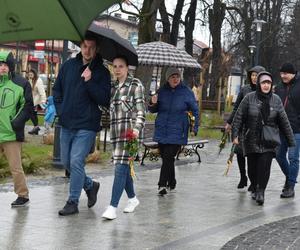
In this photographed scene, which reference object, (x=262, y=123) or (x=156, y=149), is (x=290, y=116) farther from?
(x=156, y=149)

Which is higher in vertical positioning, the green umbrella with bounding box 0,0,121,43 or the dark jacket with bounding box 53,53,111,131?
the green umbrella with bounding box 0,0,121,43

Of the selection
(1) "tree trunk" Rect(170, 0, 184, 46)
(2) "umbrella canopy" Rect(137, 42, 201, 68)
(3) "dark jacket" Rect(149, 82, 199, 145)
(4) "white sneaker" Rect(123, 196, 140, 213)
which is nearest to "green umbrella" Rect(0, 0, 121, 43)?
(4) "white sneaker" Rect(123, 196, 140, 213)

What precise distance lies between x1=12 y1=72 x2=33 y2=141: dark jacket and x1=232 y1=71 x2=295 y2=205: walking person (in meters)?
2.75

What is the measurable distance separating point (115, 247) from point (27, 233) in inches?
36.7

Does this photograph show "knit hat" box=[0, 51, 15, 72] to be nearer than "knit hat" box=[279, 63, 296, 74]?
Yes

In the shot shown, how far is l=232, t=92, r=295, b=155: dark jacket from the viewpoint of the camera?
8.49 m

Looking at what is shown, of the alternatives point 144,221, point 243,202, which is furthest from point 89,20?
point 243,202

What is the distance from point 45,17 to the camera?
2830 mm

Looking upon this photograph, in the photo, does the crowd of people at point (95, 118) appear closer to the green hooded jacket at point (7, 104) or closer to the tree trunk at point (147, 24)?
the green hooded jacket at point (7, 104)

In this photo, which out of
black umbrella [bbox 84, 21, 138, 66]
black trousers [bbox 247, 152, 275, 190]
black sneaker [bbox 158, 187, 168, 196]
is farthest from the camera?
black sneaker [bbox 158, 187, 168, 196]

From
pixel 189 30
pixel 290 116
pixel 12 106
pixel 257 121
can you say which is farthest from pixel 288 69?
pixel 189 30

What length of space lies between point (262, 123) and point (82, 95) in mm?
2581

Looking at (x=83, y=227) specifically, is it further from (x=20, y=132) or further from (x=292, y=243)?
(x=292, y=243)

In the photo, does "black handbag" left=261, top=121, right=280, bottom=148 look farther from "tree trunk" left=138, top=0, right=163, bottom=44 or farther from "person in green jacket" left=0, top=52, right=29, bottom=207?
"tree trunk" left=138, top=0, right=163, bottom=44
